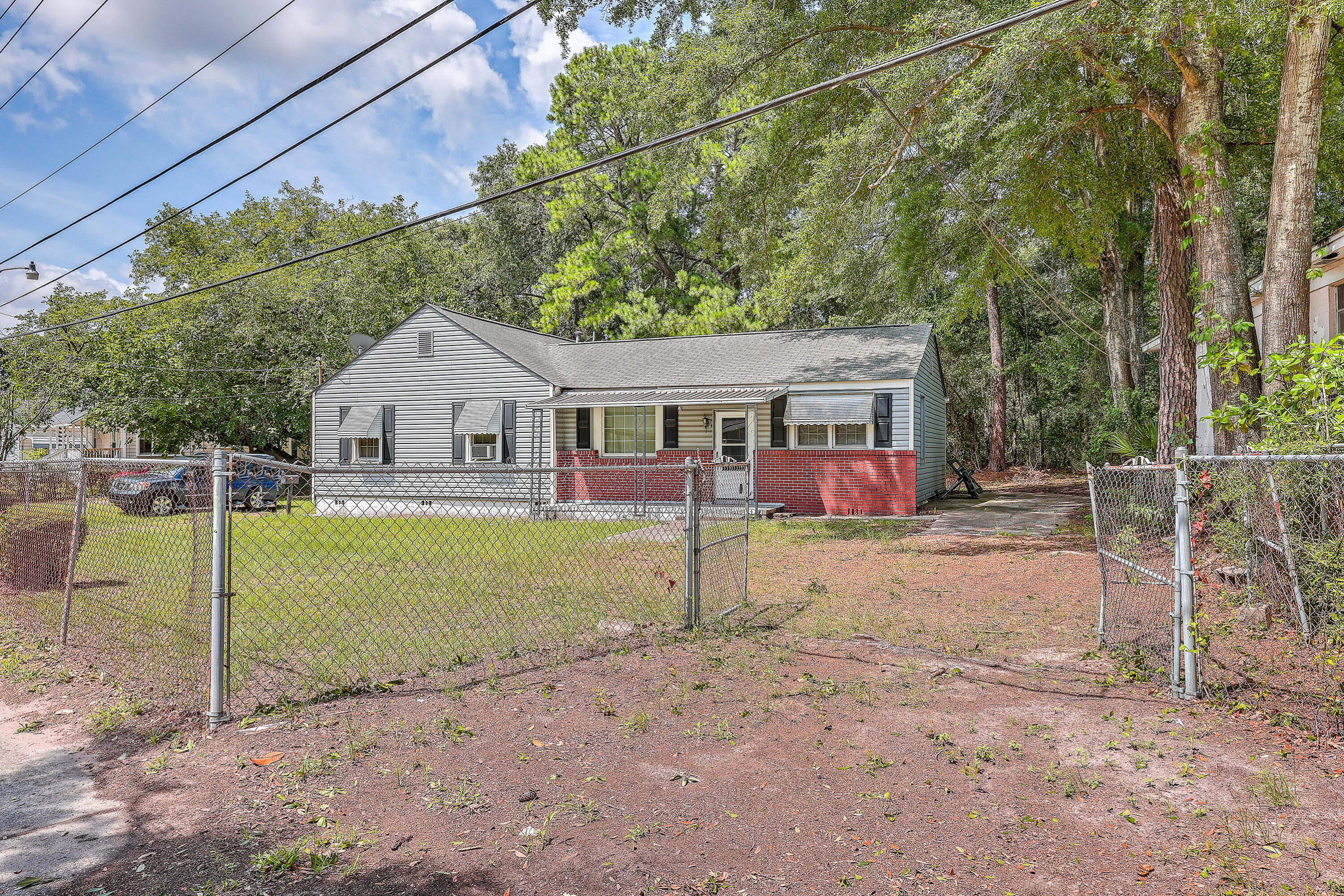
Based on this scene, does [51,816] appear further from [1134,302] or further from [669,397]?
[1134,302]

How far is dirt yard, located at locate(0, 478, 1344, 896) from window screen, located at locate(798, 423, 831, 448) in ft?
38.5

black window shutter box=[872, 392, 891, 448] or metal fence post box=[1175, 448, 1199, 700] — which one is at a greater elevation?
black window shutter box=[872, 392, 891, 448]

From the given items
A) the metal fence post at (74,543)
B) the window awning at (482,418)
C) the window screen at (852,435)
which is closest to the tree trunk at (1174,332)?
the window screen at (852,435)

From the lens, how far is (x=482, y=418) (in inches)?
746

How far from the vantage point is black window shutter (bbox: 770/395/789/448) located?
57.6 ft

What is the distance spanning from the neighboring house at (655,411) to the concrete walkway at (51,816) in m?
12.0

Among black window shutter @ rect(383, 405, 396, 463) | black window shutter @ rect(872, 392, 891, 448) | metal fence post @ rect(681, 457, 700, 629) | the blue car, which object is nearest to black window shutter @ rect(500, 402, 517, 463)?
black window shutter @ rect(383, 405, 396, 463)

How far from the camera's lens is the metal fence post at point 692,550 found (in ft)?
19.4

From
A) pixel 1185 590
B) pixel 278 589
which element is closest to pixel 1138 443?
pixel 1185 590

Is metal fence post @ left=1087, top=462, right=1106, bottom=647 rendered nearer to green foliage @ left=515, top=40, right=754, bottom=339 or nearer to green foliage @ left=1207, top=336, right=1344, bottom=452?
green foliage @ left=1207, top=336, right=1344, bottom=452

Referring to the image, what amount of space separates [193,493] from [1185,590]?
5792mm

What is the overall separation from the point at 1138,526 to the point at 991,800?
398 centimetres

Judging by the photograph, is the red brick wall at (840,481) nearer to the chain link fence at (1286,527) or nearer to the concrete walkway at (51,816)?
the chain link fence at (1286,527)

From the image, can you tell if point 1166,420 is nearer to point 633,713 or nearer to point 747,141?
point 747,141
